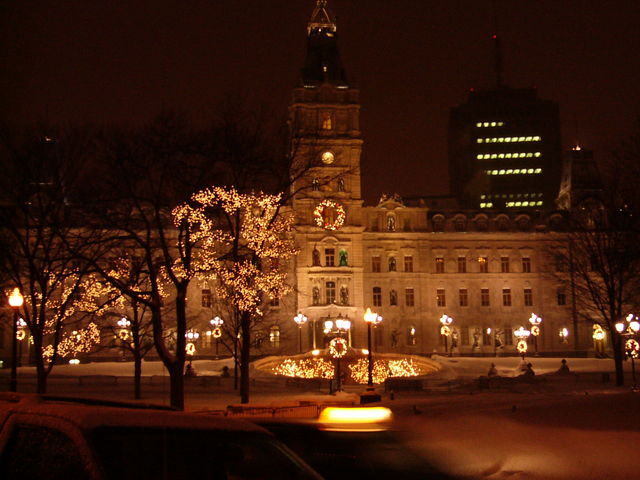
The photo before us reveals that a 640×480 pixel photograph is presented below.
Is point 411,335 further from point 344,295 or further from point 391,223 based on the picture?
point 391,223

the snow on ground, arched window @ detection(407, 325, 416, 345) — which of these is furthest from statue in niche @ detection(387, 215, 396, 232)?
the snow on ground

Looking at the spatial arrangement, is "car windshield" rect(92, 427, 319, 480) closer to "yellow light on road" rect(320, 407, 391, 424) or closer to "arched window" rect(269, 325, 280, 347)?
"yellow light on road" rect(320, 407, 391, 424)

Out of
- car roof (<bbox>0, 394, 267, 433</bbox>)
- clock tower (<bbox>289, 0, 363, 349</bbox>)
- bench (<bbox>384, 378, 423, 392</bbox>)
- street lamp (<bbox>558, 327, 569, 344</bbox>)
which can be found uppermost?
clock tower (<bbox>289, 0, 363, 349</bbox>)

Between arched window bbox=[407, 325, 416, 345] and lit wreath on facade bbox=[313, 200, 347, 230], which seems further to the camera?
arched window bbox=[407, 325, 416, 345]

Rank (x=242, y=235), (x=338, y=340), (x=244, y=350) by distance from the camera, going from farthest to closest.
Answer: (x=338, y=340) → (x=242, y=235) → (x=244, y=350)

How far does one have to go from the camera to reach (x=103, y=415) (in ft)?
12.7

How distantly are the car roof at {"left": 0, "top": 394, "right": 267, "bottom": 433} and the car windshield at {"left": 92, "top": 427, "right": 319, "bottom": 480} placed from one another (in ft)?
0.11

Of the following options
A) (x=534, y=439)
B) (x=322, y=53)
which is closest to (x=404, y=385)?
(x=534, y=439)

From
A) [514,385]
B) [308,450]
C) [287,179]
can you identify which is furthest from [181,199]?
[514,385]

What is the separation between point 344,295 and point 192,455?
68.2 m

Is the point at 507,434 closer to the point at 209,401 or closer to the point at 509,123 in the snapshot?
the point at 209,401

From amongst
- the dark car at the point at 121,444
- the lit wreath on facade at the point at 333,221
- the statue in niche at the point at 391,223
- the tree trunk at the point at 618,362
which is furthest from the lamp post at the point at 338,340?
the dark car at the point at 121,444

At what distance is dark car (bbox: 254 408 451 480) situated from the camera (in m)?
7.44

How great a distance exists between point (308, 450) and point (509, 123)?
15595 centimetres
